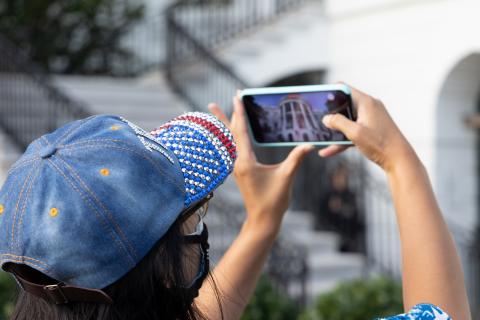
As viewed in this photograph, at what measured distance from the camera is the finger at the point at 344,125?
1598 millimetres

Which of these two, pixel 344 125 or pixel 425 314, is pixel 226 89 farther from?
pixel 425 314

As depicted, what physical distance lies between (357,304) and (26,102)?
5.60m

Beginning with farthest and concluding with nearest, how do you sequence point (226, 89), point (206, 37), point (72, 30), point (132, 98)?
point (72, 30) → point (206, 37) → point (132, 98) → point (226, 89)

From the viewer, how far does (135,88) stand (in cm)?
1116

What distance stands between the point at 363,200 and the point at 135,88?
3.91 metres

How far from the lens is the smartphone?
1.87 meters

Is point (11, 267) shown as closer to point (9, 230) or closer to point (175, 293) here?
point (9, 230)

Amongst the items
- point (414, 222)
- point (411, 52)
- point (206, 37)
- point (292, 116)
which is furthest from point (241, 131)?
point (206, 37)

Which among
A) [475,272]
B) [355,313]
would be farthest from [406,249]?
[475,272]

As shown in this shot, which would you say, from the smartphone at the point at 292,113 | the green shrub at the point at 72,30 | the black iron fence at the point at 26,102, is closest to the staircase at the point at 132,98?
the black iron fence at the point at 26,102

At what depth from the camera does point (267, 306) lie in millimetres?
5676

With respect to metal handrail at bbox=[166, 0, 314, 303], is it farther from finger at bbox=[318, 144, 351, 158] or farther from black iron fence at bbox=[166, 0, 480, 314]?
finger at bbox=[318, 144, 351, 158]

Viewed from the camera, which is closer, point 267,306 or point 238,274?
point 238,274

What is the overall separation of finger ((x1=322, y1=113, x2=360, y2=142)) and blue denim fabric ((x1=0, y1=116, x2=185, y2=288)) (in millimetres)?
397
